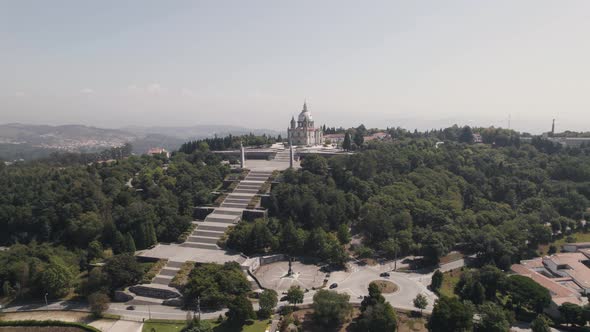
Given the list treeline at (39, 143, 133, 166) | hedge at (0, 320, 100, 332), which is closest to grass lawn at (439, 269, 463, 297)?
hedge at (0, 320, 100, 332)

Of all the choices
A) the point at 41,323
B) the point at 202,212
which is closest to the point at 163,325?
the point at 41,323

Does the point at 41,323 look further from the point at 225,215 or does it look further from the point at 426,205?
the point at 426,205

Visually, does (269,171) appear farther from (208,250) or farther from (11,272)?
(11,272)

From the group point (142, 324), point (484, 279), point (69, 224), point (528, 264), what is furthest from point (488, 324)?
point (69, 224)

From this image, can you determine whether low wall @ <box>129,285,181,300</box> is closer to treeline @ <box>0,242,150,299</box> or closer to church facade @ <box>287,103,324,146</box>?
treeline @ <box>0,242,150,299</box>

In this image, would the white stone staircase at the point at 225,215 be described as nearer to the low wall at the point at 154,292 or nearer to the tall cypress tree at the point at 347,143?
the low wall at the point at 154,292
